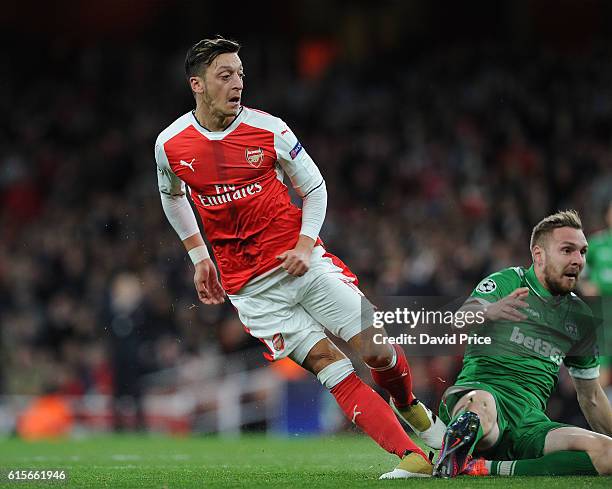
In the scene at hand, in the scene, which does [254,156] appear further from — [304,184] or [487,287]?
[487,287]

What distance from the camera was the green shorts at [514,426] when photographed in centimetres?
546

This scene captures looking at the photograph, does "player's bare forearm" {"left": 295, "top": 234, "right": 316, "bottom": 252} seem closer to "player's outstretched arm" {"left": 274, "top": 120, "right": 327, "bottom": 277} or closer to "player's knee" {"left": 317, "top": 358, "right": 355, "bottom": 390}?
"player's outstretched arm" {"left": 274, "top": 120, "right": 327, "bottom": 277}

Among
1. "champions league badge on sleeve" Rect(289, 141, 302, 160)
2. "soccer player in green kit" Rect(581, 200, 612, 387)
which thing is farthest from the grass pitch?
"soccer player in green kit" Rect(581, 200, 612, 387)

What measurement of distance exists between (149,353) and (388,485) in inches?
321

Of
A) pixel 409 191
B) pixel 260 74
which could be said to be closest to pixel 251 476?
pixel 409 191

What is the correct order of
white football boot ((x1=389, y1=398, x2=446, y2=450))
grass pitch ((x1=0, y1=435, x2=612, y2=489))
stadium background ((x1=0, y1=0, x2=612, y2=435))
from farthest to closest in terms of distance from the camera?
1. stadium background ((x1=0, y1=0, x2=612, y2=435))
2. white football boot ((x1=389, y1=398, x2=446, y2=450))
3. grass pitch ((x1=0, y1=435, x2=612, y2=489))

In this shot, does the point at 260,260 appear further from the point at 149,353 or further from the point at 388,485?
the point at 149,353

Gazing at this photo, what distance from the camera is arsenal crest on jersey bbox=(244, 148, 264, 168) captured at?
18.4ft

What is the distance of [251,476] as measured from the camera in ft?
18.7

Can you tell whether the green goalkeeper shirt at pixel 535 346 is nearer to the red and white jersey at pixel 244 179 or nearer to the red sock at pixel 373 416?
the red sock at pixel 373 416

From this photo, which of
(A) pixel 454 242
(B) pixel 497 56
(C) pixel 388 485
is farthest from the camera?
(B) pixel 497 56

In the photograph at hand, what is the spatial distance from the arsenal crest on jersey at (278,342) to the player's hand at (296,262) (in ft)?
1.11

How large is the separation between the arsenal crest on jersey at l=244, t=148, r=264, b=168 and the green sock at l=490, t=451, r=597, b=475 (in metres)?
1.86

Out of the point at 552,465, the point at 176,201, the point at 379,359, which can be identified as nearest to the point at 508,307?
the point at 379,359
